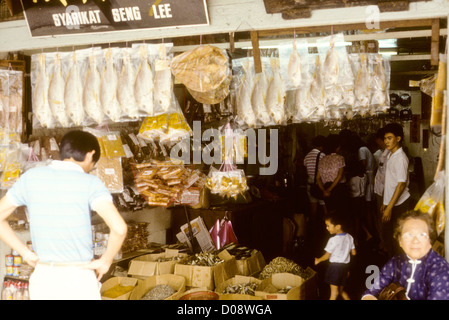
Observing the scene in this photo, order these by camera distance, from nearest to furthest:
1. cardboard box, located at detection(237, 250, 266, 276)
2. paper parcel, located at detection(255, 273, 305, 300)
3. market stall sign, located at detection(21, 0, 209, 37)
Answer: market stall sign, located at detection(21, 0, 209, 37) → paper parcel, located at detection(255, 273, 305, 300) → cardboard box, located at detection(237, 250, 266, 276)

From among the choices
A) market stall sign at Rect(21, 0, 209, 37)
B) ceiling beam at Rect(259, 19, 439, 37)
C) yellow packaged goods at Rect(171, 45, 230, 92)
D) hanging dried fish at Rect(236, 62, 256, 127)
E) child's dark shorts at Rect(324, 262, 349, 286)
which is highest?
market stall sign at Rect(21, 0, 209, 37)

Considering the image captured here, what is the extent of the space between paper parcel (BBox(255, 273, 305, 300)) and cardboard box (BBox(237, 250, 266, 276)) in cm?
42

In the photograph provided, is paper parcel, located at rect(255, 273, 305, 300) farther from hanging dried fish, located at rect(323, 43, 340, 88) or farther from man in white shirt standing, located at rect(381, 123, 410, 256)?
man in white shirt standing, located at rect(381, 123, 410, 256)

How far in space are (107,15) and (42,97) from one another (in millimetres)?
1074

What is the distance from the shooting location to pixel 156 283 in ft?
15.2

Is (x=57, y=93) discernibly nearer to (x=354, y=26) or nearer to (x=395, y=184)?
(x=354, y=26)

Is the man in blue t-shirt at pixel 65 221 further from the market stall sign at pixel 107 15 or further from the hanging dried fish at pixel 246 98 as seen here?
the hanging dried fish at pixel 246 98

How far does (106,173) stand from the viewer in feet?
16.4

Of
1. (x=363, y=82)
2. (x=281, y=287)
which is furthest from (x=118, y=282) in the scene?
(x=363, y=82)

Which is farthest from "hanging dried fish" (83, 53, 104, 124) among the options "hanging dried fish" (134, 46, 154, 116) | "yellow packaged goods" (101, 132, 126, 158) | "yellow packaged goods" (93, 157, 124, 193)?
"yellow packaged goods" (93, 157, 124, 193)

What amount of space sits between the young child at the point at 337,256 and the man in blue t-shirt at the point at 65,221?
2843 mm

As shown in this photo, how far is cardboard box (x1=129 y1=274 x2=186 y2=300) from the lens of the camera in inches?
175

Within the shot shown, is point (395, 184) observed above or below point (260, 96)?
below
